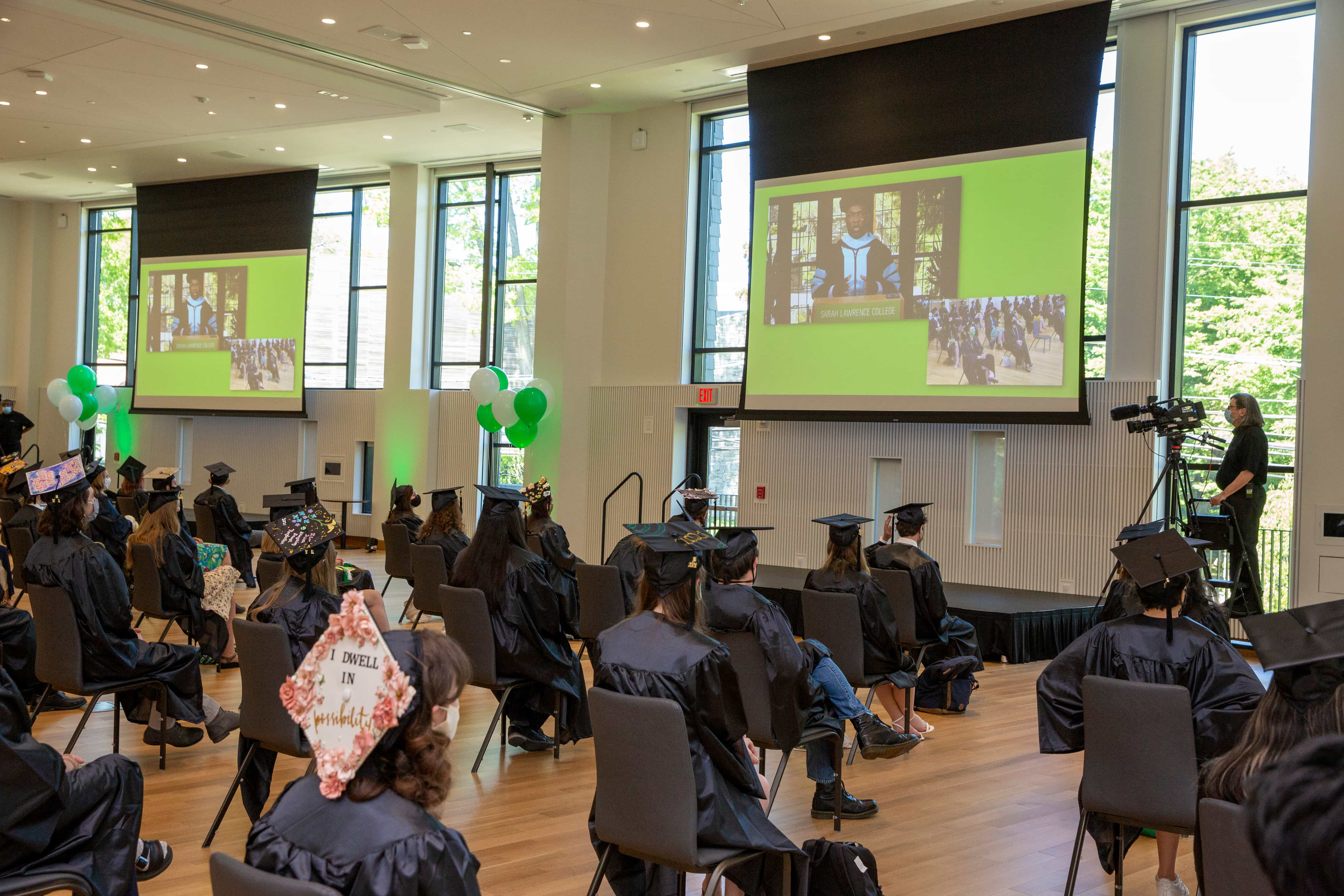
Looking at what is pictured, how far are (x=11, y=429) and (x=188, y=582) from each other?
10973 mm

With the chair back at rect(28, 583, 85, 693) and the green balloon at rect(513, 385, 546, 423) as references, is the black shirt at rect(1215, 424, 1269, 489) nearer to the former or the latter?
the green balloon at rect(513, 385, 546, 423)

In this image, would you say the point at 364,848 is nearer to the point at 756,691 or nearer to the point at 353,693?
the point at 353,693

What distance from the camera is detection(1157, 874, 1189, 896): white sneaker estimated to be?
12.0ft

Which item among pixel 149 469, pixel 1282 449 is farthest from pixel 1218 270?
pixel 149 469

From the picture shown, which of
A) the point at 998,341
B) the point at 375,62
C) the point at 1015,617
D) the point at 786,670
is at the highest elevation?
the point at 375,62

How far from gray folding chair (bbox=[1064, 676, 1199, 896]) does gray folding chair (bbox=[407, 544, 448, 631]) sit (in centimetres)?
471

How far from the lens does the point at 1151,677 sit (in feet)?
11.5

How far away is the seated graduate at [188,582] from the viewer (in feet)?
22.9

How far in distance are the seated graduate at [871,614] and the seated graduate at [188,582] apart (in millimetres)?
3496

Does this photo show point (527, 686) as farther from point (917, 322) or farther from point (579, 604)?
point (917, 322)

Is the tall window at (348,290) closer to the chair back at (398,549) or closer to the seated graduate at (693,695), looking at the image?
the chair back at (398,549)

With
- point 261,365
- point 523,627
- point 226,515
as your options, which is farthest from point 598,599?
point 261,365

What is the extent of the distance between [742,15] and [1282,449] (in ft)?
18.3

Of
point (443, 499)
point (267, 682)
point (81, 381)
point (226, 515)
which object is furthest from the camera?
point (81, 381)
